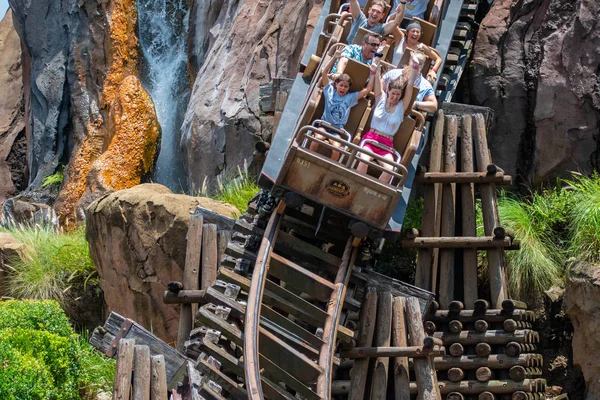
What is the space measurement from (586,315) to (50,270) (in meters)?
7.19

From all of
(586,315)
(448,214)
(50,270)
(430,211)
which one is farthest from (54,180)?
(586,315)

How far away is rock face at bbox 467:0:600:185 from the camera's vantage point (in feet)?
44.1

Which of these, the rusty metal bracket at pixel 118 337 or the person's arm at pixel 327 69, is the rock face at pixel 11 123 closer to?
the person's arm at pixel 327 69

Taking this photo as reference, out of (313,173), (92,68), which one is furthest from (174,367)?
(92,68)

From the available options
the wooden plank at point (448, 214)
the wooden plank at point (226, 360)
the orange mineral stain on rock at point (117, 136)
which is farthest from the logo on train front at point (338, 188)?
the orange mineral stain on rock at point (117, 136)

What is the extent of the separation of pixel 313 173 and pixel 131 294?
3.81 metres

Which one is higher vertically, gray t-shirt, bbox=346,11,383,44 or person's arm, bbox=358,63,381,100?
gray t-shirt, bbox=346,11,383,44

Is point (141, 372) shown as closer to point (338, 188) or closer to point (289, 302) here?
point (289, 302)

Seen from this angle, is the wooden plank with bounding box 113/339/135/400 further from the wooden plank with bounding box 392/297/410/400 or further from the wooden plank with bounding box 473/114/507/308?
the wooden plank with bounding box 473/114/507/308

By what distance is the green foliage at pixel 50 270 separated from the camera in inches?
539

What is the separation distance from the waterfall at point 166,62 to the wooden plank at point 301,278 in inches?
356

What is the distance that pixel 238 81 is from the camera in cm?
1619

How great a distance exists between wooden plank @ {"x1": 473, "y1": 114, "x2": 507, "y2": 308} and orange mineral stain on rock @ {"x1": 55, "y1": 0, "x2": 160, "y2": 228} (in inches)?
304

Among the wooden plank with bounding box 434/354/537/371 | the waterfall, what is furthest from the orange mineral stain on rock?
the wooden plank with bounding box 434/354/537/371
